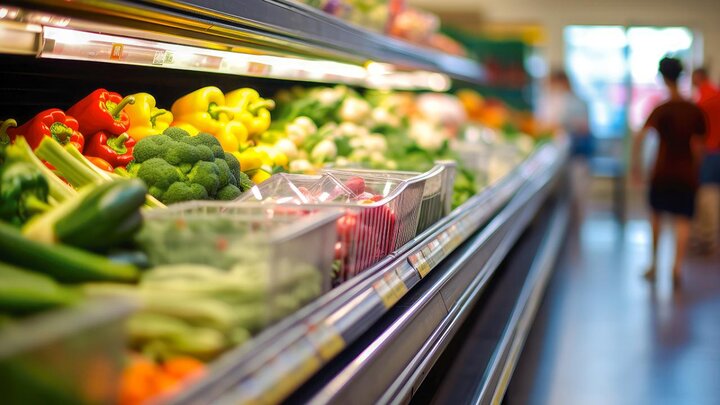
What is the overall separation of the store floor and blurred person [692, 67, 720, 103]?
265cm

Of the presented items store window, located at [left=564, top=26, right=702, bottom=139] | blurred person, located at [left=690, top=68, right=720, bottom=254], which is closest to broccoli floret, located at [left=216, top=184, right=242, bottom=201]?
blurred person, located at [left=690, top=68, right=720, bottom=254]

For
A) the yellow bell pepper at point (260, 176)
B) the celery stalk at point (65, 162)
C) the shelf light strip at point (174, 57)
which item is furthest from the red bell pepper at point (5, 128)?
Answer: the yellow bell pepper at point (260, 176)

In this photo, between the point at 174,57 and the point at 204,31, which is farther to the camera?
the point at 174,57

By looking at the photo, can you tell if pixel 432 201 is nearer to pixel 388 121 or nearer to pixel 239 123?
pixel 239 123

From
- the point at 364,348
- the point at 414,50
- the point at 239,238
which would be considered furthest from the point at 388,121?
the point at 239,238

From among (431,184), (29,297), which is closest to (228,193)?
(431,184)

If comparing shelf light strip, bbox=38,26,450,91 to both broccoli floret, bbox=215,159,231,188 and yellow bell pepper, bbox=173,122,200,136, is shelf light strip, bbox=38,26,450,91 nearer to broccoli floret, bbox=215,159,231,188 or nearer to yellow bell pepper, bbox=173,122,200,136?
yellow bell pepper, bbox=173,122,200,136

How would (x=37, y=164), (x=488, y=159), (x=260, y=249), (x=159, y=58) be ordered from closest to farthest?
(x=260, y=249)
(x=37, y=164)
(x=159, y=58)
(x=488, y=159)

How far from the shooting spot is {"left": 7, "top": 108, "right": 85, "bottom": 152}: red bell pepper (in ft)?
7.48

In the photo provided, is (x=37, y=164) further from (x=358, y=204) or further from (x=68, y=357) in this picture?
(x=68, y=357)

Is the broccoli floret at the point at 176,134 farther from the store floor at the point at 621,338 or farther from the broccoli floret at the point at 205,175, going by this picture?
the store floor at the point at 621,338

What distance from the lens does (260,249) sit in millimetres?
1405

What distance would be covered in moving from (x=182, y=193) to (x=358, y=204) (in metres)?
0.51

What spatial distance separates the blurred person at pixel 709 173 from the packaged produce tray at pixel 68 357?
355 inches
